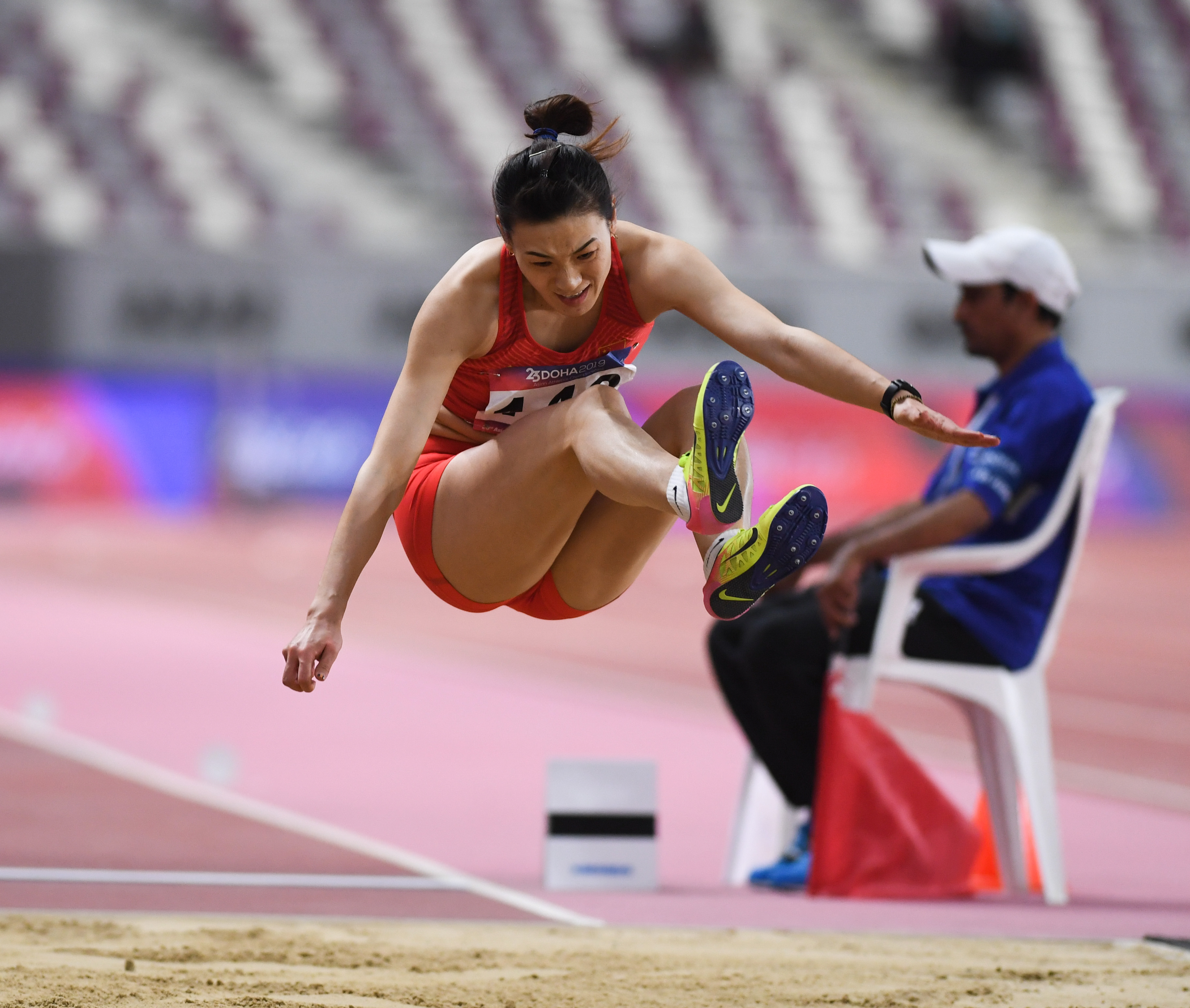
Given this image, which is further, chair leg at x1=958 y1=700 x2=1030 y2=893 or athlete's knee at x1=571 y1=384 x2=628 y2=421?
chair leg at x1=958 y1=700 x2=1030 y2=893

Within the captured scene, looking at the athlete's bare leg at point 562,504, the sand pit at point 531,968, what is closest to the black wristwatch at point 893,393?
the athlete's bare leg at point 562,504

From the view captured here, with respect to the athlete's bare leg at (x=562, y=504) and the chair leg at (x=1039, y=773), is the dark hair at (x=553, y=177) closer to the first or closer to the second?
the athlete's bare leg at (x=562, y=504)

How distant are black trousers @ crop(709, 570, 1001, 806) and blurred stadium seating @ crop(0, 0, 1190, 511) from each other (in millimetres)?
13719

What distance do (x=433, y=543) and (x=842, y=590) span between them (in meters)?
1.22

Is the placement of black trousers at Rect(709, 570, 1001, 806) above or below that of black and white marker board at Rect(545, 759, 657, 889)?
above

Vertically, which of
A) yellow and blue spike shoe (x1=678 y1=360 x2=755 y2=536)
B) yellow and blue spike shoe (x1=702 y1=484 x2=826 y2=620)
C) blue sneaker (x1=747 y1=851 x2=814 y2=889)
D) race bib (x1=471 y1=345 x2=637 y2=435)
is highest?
race bib (x1=471 y1=345 x2=637 y2=435)

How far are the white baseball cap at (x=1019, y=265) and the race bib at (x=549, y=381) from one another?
138cm

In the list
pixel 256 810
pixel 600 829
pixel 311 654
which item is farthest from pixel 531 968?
pixel 256 810

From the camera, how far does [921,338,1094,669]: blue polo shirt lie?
439 cm

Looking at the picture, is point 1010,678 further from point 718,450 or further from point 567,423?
point 718,450

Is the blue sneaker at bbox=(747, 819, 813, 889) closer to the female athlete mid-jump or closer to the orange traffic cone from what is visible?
the orange traffic cone

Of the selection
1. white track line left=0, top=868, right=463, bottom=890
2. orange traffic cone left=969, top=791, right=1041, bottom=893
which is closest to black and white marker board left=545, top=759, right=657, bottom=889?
white track line left=0, top=868, right=463, bottom=890

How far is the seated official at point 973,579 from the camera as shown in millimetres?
4402

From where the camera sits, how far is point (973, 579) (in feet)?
14.9
